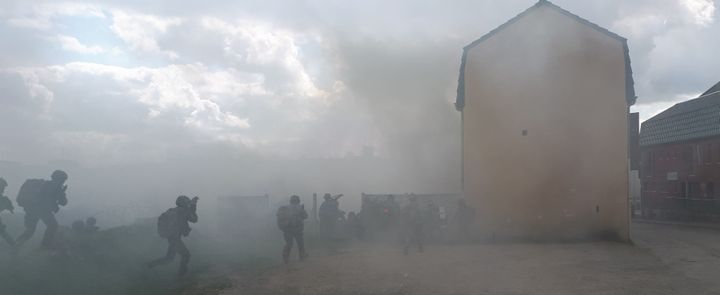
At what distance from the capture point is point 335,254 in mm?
16125

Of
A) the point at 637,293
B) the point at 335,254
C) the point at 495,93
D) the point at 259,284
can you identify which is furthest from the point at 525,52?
the point at 259,284

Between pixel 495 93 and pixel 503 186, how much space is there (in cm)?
328

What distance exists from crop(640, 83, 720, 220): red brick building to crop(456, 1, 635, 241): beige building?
14296 millimetres

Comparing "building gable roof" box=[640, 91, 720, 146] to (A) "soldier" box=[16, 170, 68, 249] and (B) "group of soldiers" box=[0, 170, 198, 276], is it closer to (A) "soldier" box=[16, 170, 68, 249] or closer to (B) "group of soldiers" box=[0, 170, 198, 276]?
(B) "group of soldiers" box=[0, 170, 198, 276]

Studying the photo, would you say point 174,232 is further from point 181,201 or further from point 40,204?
point 40,204

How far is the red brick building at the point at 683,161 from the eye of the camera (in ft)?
100.0

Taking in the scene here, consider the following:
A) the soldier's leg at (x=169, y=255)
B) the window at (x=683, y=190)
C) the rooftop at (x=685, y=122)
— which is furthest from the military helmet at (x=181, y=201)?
the window at (x=683, y=190)

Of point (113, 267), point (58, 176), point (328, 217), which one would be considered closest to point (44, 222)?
point (58, 176)

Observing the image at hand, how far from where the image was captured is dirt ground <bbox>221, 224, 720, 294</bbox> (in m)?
10.9

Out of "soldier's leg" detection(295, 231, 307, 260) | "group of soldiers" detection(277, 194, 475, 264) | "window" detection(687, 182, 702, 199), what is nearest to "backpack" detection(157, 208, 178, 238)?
"soldier's leg" detection(295, 231, 307, 260)

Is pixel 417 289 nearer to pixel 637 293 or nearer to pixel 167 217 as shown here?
pixel 637 293

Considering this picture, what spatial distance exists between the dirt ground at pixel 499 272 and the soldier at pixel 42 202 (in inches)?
152

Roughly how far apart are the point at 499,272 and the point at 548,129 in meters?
8.76

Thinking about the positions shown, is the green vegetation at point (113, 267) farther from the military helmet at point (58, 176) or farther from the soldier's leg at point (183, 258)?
the military helmet at point (58, 176)
